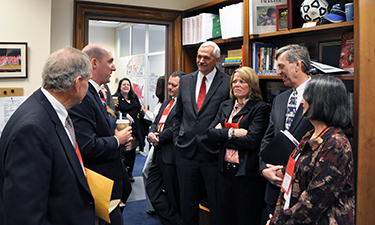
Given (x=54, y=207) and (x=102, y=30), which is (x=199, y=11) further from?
(x=102, y=30)

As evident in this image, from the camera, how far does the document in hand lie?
1916mm

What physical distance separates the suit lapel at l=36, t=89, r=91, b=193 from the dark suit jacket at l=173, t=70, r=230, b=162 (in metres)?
1.49

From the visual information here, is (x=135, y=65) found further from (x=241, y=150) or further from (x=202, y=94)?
(x=241, y=150)

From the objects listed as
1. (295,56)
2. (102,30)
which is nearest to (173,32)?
(295,56)

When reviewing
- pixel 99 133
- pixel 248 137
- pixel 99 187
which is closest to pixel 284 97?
pixel 248 137

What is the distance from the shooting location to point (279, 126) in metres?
2.16

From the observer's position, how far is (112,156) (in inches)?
79.1

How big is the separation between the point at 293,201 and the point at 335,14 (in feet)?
4.98

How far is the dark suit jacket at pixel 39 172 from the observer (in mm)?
1134

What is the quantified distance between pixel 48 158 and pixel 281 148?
1.33 meters

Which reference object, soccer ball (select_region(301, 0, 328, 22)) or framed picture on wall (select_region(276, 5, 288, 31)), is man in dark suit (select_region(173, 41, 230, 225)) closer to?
framed picture on wall (select_region(276, 5, 288, 31))

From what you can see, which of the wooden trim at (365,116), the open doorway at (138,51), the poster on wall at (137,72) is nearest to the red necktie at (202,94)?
the wooden trim at (365,116)

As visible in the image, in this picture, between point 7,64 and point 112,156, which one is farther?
point 7,64

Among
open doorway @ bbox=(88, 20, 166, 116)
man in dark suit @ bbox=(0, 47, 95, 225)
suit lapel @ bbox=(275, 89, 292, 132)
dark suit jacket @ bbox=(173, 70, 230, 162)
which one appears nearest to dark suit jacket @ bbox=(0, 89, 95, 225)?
man in dark suit @ bbox=(0, 47, 95, 225)
